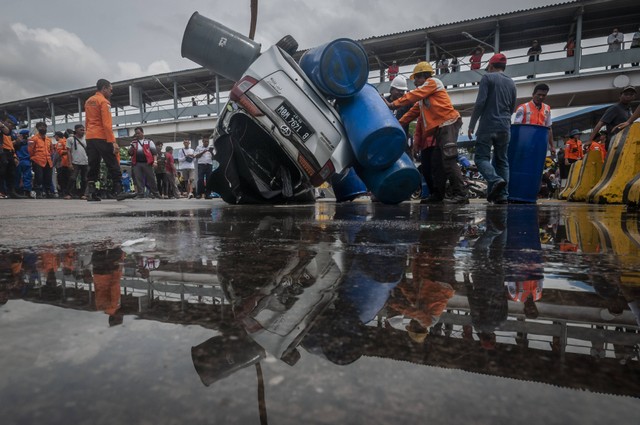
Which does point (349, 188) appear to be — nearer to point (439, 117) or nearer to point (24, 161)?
point (439, 117)

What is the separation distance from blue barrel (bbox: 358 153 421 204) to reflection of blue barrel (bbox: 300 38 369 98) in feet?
2.84

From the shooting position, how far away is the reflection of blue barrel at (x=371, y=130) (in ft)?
12.1

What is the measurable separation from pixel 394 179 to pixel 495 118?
1403mm

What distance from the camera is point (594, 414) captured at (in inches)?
13.1

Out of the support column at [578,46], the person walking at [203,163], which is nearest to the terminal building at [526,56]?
the support column at [578,46]

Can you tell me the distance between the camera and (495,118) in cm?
438

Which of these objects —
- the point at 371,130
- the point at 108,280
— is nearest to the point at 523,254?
the point at 108,280

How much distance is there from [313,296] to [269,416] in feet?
1.23

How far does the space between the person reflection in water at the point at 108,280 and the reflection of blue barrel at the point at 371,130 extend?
279 cm

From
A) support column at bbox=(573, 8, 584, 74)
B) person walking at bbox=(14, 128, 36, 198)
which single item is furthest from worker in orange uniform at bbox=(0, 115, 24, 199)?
support column at bbox=(573, 8, 584, 74)

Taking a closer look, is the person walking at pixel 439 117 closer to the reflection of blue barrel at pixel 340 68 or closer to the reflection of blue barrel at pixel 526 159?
the reflection of blue barrel at pixel 526 159

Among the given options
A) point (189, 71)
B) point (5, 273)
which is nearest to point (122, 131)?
point (189, 71)

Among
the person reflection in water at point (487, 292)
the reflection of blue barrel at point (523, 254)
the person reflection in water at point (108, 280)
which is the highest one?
the person reflection in water at point (108, 280)

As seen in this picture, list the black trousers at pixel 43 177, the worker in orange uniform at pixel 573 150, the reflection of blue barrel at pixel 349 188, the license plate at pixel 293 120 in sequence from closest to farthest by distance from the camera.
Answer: the license plate at pixel 293 120 < the reflection of blue barrel at pixel 349 188 < the worker in orange uniform at pixel 573 150 < the black trousers at pixel 43 177
